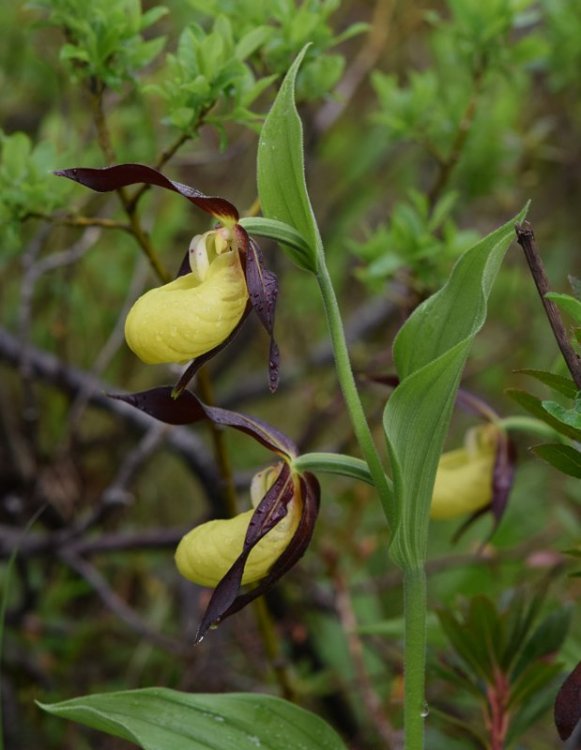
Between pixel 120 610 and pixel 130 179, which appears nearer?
pixel 130 179

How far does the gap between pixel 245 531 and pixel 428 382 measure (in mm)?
177

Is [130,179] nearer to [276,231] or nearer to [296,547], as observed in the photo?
[276,231]

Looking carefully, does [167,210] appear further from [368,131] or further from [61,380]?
[368,131]

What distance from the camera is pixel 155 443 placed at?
53.4 inches

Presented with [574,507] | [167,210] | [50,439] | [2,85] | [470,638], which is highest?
[2,85]

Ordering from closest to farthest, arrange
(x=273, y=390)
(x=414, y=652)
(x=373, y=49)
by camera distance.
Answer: (x=273, y=390)
(x=414, y=652)
(x=373, y=49)

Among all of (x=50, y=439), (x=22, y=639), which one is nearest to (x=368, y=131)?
(x=50, y=439)

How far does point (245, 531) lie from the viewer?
68 centimetres

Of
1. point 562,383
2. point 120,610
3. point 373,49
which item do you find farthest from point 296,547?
point 373,49

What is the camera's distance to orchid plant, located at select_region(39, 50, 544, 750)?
0.64 metres

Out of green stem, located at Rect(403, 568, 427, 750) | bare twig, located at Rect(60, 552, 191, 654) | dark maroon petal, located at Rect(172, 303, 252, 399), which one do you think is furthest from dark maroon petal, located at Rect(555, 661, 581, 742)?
bare twig, located at Rect(60, 552, 191, 654)

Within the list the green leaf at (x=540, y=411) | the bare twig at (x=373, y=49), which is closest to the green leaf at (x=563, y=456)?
the green leaf at (x=540, y=411)

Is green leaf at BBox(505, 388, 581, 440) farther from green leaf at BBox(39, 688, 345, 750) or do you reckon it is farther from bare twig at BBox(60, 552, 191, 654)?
bare twig at BBox(60, 552, 191, 654)

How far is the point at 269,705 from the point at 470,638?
0.19 metres
